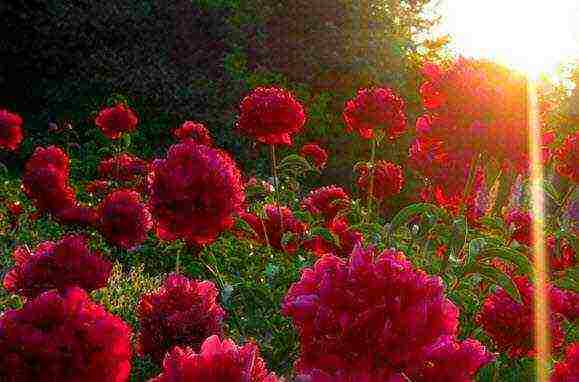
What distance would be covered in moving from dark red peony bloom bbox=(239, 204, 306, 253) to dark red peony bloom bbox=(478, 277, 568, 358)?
71.3 inches

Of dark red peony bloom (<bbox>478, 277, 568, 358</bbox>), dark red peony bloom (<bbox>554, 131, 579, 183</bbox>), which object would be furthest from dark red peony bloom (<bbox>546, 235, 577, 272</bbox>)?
dark red peony bloom (<bbox>478, 277, 568, 358</bbox>)

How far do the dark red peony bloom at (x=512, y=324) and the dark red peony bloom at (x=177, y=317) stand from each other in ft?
2.57

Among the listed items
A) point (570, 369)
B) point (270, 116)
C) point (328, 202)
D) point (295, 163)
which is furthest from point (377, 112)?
point (570, 369)

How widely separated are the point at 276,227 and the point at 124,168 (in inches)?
109

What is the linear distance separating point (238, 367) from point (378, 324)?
1.19 ft

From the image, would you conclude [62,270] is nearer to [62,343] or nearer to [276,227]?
[62,343]

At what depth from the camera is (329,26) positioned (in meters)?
12.9

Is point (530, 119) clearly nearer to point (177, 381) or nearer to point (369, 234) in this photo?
point (369, 234)

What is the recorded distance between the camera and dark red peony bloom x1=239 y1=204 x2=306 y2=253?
3.91 meters

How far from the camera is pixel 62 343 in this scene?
4.82 feet

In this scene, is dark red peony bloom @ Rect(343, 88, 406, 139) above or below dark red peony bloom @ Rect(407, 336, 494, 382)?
above

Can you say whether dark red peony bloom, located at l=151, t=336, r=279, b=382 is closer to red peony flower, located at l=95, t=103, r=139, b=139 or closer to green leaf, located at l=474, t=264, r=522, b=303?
green leaf, located at l=474, t=264, r=522, b=303

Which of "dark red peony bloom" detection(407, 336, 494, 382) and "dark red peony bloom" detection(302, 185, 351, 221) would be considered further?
"dark red peony bloom" detection(302, 185, 351, 221)

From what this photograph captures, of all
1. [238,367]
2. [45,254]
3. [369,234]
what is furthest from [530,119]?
[238,367]
